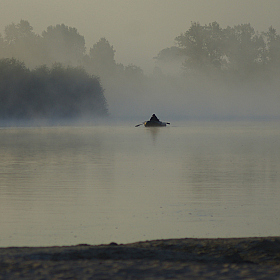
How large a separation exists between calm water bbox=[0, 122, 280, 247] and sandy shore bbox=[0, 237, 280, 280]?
174 centimetres

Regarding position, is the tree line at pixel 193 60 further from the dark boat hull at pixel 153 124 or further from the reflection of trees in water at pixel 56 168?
the reflection of trees in water at pixel 56 168

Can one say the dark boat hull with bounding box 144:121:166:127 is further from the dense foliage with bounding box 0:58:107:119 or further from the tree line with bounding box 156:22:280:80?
the tree line with bounding box 156:22:280:80

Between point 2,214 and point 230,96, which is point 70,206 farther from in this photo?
point 230,96

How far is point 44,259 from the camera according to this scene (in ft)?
28.9

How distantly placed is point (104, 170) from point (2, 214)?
11111 mm

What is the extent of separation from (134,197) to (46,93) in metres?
90.7

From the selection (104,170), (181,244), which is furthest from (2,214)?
(104,170)

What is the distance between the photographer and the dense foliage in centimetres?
10031

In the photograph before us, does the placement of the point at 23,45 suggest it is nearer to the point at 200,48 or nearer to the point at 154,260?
the point at 200,48

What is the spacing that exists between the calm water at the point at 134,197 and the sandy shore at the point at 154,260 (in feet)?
5.70

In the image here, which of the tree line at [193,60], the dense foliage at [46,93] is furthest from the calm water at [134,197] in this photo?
the tree line at [193,60]

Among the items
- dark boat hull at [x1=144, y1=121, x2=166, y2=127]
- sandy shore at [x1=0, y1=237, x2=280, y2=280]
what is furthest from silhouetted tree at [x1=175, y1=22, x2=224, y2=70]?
sandy shore at [x1=0, y1=237, x2=280, y2=280]

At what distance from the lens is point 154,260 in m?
8.82

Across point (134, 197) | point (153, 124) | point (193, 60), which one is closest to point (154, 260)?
point (134, 197)
